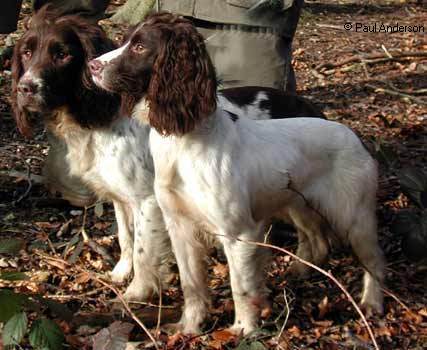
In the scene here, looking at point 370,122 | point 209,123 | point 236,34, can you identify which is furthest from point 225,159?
point 370,122

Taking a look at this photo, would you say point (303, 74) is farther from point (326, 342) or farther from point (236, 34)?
point (326, 342)

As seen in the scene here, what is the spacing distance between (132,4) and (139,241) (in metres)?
6.09

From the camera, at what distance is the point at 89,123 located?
14.3 ft

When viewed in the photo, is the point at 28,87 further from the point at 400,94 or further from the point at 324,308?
the point at 400,94

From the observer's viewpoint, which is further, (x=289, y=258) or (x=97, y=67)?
(x=289, y=258)

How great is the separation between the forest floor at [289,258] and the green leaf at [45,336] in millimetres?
260

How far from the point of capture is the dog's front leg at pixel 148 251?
4.38m

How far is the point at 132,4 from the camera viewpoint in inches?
389

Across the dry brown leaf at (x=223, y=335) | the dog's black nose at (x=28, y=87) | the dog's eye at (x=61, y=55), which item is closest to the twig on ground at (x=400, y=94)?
the dry brown leaf at (x=223, y=335)

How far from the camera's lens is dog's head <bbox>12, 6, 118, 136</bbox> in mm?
4121

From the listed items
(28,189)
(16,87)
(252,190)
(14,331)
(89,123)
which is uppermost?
(16,87)

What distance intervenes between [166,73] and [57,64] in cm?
94

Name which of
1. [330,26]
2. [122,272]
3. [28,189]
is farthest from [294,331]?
[330,26]

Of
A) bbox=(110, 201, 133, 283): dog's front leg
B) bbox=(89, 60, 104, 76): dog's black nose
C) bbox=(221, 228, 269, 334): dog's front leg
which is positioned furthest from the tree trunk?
bbox=(221, 228, 269, 334): dog's front leg
